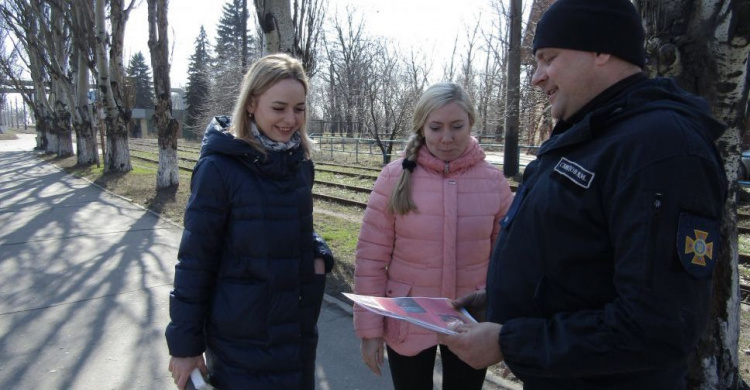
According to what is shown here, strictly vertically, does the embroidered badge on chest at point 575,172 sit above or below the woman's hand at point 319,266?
above

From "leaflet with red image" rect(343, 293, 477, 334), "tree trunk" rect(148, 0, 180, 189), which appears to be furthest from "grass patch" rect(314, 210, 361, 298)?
"tree trunk" rect(148, 0, 180, 189)

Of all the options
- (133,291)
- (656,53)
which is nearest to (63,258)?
(133,291)

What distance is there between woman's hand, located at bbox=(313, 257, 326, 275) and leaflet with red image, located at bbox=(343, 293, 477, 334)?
0.57m

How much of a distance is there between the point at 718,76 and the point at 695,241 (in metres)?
Result: 2.30

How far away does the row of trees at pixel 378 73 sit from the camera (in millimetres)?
2854

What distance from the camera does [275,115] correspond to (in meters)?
2.32

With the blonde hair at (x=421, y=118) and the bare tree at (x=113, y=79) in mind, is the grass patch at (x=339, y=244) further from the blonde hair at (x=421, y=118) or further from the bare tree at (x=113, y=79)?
the bare tree at (x=113, y=79)

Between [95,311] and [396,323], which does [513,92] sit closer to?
[95,311]

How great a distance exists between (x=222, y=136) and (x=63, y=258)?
647 centimetres

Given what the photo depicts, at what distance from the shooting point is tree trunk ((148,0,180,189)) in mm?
13438

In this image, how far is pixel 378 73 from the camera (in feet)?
82.4

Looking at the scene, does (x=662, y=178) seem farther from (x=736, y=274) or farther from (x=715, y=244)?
(x=736, y=274)

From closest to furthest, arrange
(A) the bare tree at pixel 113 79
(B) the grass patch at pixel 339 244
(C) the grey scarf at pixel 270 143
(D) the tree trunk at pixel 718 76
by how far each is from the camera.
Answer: (C) the grey scarf at pixel 270 143, (D) the tree trunk at pixel 718 76, (B) the grass patch at pixel 339 244, (A) the bare tree at pixel 113 79

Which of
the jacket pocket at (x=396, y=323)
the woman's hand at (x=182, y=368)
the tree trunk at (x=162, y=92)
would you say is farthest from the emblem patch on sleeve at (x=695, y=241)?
the tree trunk at (x=162, y=92)
